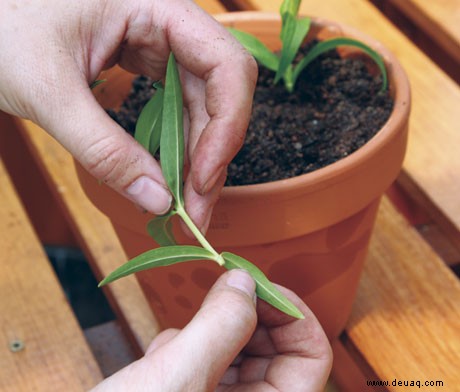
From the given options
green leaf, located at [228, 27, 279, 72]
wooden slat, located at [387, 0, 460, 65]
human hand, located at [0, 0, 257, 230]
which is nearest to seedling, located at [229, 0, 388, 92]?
green leaf, located at [228, 27, 279, 72]

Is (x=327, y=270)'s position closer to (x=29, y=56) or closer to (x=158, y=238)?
(x=158, y=238)

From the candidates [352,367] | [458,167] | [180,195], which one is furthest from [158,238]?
[458,167]

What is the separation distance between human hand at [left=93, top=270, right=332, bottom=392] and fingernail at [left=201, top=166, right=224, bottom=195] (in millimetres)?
62

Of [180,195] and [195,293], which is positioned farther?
[195,293]

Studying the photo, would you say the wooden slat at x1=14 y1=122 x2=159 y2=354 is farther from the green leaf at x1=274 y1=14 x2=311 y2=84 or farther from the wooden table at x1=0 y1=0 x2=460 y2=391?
the green leaf at x1=274 y1=14 x2=311 y2=84

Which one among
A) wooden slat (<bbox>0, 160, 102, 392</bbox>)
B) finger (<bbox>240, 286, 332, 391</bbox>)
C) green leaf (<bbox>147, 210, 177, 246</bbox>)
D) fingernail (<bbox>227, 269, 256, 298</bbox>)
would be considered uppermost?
fingernail (<bbox>227, 269, 256, 298</bbox>)

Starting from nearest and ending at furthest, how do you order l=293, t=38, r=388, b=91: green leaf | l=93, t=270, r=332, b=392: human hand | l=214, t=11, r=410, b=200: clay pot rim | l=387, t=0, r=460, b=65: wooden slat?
l=93, t=270, r=332, b=392: human hand < l=214, t=11, r=410, b=200: clay pot rim < l=293, t=38, r=388, b=91: green leaf < l=387, t=0, r=460, b=65: wooden slat

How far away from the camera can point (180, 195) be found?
536 millimetres

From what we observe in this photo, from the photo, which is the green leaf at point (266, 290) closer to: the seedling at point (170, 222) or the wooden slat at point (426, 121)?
the seedling at point (170, 222)

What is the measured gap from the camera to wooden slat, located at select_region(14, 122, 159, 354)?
770mm

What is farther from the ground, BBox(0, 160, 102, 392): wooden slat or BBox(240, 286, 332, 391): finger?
BBox(240, 286, 332, 391): finger

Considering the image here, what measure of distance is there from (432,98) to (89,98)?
1.70ft

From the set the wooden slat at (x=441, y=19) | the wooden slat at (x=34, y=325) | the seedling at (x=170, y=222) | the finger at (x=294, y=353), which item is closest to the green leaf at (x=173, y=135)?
the seedling at (x=170, y=222)

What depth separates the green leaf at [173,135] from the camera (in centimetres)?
53
